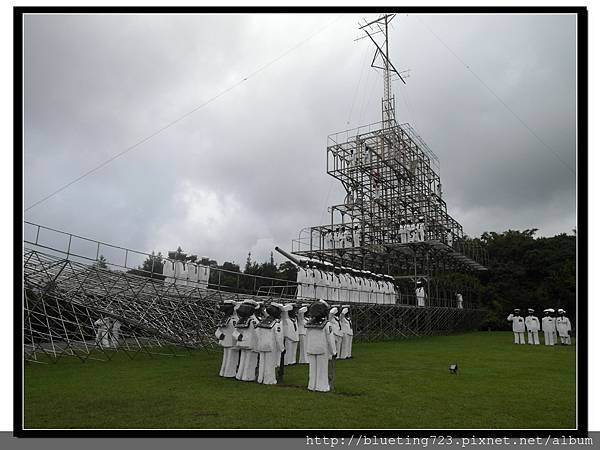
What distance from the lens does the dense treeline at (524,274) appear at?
38.1 m

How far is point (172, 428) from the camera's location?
252 inches

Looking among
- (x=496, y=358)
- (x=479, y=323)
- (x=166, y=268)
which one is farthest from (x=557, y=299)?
(x=166, y=268)

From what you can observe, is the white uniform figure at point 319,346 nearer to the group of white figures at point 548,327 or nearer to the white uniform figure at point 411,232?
the group of white figures at point 548,327

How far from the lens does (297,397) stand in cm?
848

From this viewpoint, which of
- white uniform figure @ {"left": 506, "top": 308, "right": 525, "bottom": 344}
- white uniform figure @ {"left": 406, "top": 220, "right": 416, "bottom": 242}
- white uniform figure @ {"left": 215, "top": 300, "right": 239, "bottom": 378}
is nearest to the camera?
white uniform figure @ {"left": 215, "top": 300, "right": 239, "bottom": 378}

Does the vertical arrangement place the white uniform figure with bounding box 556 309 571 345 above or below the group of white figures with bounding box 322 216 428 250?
below

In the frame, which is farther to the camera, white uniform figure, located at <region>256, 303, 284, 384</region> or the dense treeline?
the dense treeline

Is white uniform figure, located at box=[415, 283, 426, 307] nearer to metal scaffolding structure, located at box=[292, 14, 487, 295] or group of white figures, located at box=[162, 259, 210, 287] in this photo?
metal scaffolding structure, located at box=[292, 14, 487, 295]

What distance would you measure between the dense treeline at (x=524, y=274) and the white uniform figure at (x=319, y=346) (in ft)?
105

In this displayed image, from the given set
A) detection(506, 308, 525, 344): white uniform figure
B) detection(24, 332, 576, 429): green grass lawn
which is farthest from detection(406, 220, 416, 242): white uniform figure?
detection(24, 332, 576, 429): green grass lawn

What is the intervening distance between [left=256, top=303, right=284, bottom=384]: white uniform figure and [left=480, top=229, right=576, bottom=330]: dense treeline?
→ 32011 millimetres

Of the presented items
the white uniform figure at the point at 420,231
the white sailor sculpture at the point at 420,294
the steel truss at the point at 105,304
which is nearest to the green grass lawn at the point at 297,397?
the steel truss at the point at 105,304

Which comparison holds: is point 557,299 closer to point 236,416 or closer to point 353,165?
point 353,165

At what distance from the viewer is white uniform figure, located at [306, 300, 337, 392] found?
9.16 metres
